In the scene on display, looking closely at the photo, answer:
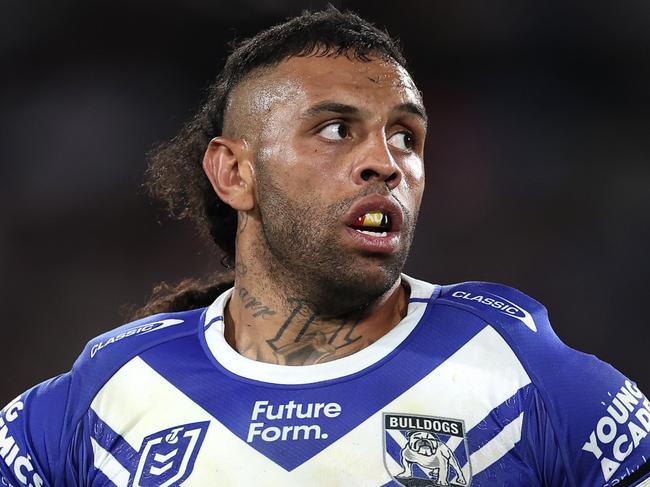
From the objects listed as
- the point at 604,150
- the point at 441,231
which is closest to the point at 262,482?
the point at 441,231

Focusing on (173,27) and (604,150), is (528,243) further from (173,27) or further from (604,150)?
(173,27)

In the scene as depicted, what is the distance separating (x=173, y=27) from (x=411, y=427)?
3.28 metres

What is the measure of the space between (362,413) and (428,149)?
2859mm

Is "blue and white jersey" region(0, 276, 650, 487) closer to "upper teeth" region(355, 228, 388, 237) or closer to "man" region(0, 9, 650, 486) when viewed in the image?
"man" region(0, 9, 650, 486)

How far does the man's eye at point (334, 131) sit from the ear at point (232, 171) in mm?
227

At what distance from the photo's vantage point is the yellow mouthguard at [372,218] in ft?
6.12

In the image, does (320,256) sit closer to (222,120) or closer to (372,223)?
(372,223)

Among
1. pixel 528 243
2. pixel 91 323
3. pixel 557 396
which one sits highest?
pixel 557 396

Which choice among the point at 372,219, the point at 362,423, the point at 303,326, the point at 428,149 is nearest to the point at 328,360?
the point at 303,326

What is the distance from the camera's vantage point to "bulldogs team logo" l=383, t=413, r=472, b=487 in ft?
5.48

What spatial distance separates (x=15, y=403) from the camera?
2.03 m

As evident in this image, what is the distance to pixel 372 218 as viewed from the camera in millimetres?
1870

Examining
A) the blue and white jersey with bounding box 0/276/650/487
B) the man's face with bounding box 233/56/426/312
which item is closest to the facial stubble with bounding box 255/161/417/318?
the man's face with bounding box 233/56/426/312

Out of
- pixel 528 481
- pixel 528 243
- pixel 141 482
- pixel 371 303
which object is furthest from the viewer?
pixel 528 243
